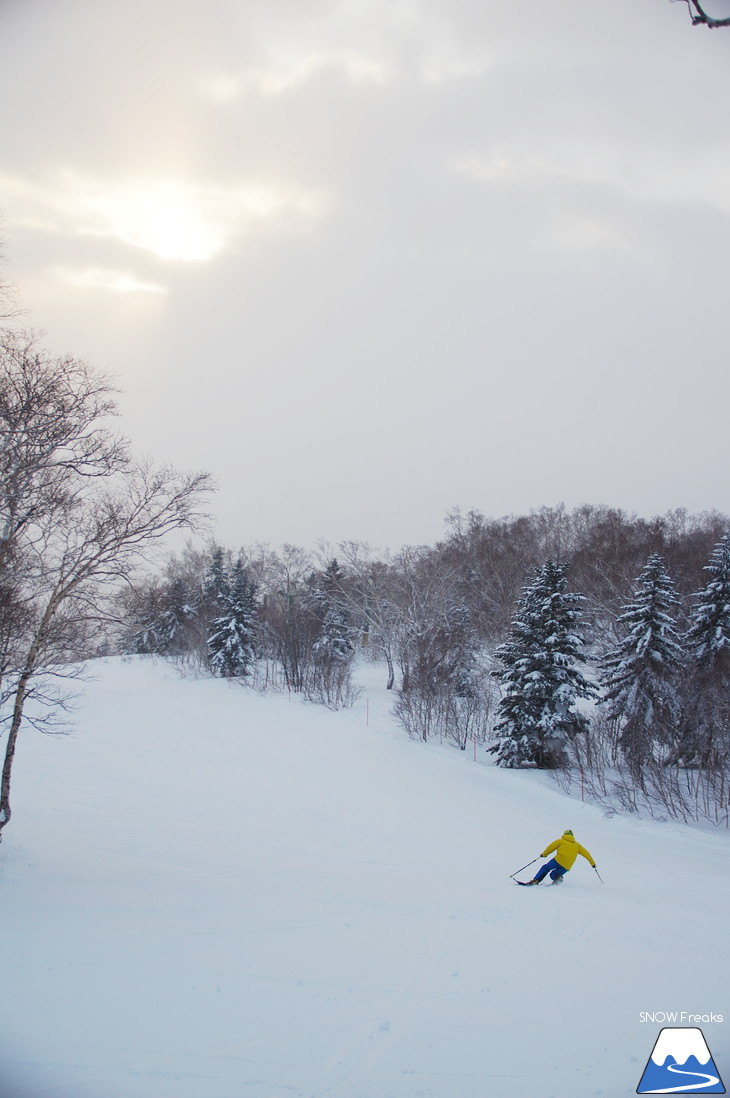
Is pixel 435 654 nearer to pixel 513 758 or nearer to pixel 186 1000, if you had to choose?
pixel 513 758

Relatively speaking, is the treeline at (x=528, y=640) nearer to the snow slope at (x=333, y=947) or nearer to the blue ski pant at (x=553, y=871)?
the snow slope at (x=333, y=947)

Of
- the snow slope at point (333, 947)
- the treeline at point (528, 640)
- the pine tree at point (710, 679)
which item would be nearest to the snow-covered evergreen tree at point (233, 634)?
the treeline at point (528, 640)

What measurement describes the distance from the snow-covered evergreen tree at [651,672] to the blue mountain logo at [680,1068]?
17685 mm

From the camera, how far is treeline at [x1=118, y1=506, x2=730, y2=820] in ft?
70.8

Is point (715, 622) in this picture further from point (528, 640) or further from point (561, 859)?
point (561, 859)

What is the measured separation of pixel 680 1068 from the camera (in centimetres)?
555

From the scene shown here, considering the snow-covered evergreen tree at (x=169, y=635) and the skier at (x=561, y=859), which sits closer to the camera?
the skier at (x=561, y=859)

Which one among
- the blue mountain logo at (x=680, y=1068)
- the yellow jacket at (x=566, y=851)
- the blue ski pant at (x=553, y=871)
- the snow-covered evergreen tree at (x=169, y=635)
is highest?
the snow-covered evergreen tree at (x=169, y=635)

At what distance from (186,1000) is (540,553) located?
179 feet

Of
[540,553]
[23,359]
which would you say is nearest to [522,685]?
[23,359]

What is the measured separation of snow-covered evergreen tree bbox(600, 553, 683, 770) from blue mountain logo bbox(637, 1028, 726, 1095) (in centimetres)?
1769

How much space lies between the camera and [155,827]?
15.0m

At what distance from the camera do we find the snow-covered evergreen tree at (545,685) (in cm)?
2348

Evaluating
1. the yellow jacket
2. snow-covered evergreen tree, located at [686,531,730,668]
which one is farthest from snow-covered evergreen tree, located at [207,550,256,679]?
the yellow jacket
